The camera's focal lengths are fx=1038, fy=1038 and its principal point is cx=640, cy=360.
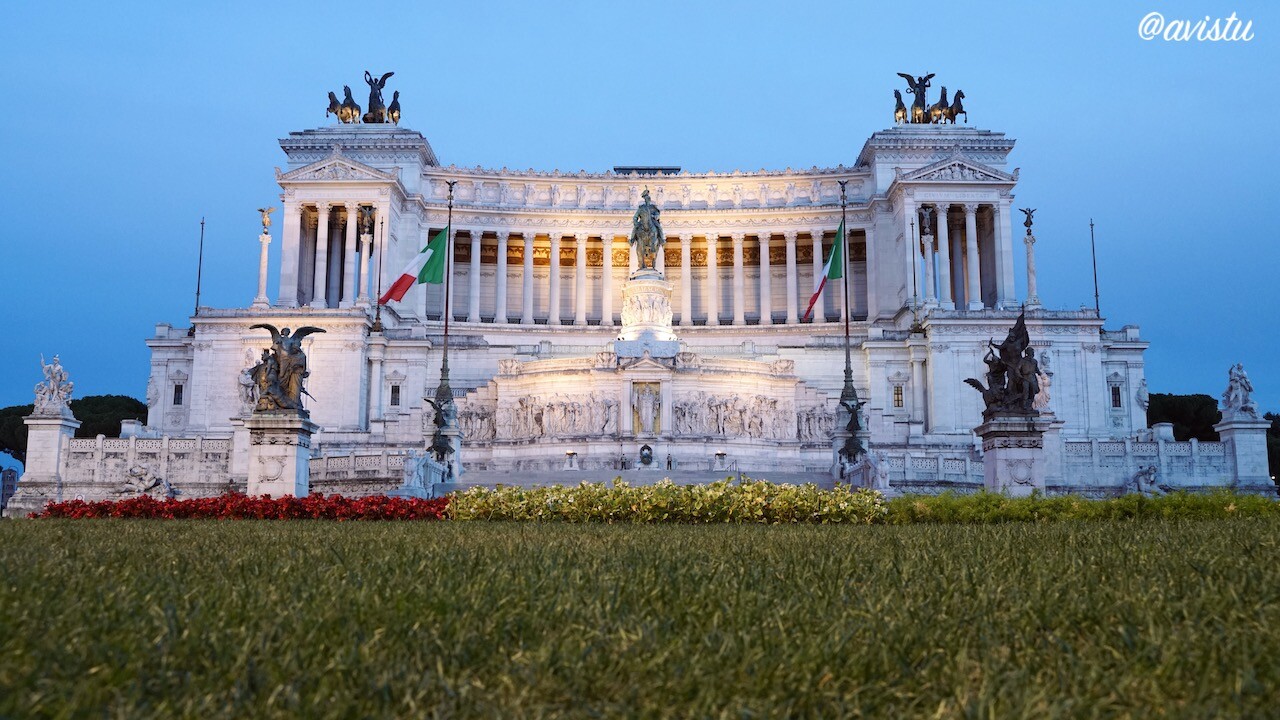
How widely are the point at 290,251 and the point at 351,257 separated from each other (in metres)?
4.85

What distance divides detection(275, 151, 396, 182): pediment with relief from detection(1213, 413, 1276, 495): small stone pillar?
56923 millimetres

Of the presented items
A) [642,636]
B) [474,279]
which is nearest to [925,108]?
[474,279]

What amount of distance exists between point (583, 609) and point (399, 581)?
179 centimetres

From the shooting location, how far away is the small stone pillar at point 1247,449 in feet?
141

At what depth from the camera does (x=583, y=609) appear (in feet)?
19.5

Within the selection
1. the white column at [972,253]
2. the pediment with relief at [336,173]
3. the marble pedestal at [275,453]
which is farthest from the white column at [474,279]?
the marble pedestal at [275,453]

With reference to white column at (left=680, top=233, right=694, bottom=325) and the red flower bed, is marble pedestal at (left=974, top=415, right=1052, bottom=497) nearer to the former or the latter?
the red flower bed

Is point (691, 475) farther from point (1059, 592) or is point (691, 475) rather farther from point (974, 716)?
point (974, 716)

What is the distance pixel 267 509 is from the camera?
2342 cm

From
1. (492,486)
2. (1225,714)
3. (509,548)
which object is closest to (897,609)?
(1225,714)

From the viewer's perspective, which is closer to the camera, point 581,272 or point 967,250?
point 967,250

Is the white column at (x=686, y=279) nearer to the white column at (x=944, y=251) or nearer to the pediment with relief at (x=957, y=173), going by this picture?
the pediment with relief at (x=957, y=173)

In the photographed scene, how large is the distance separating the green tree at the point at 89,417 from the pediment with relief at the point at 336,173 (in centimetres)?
2319

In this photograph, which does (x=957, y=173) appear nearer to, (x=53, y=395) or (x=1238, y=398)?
(x=1238, y=398)
